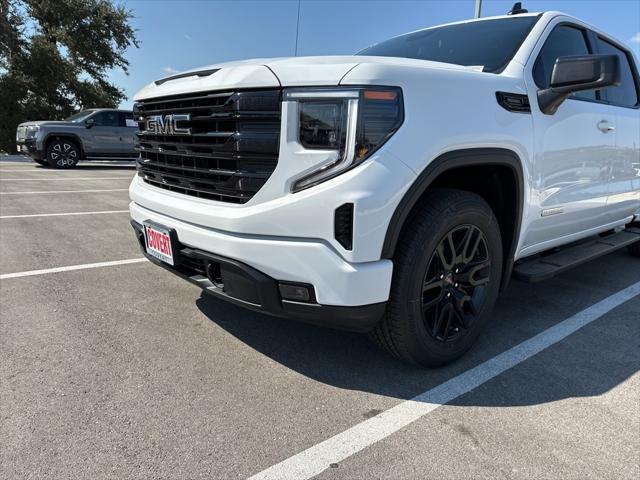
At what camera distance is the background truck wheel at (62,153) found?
12938 millimetres

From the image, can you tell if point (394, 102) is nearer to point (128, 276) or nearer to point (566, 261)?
point (566, 261)

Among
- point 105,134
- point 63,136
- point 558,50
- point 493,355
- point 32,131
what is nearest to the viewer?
point 493,355

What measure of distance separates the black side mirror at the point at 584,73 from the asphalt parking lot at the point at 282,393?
1.54 m

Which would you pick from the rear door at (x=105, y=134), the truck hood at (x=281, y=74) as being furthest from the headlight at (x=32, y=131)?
the truck hood at (x=281, y=74)

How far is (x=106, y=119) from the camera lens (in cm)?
1366

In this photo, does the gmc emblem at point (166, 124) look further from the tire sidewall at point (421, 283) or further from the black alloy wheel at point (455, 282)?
the black alloy wheel at point (455, 282)

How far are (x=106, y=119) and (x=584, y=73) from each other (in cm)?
1359

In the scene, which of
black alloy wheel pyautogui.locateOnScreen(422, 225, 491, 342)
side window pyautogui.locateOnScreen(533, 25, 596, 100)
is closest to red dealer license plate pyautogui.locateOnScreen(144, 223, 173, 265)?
black alloy wheel pyautogui.locateOnScreen(422, 225, 491, 342)

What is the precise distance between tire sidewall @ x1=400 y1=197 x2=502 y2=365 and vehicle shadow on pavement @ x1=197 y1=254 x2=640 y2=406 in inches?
5.8

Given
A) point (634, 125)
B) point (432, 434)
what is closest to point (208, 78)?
point (432, 434)

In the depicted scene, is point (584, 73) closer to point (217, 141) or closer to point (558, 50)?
point (558, 50)

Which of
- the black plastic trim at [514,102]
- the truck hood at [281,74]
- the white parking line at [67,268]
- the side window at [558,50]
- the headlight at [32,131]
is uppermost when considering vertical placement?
the side window at [558,50]

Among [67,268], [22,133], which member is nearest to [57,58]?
[22,133]

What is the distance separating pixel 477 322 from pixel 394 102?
4.53 feet
